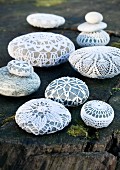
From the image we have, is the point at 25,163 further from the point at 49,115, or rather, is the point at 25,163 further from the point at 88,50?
the point at 88,50

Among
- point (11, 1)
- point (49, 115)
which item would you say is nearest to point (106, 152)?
point (49, 115)

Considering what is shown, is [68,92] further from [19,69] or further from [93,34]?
[93,34]

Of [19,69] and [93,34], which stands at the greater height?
[19,69]

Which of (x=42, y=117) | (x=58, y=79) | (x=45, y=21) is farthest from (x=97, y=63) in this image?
(x=45, y=21)

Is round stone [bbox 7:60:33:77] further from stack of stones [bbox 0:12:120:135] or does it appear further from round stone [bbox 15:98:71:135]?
round stone [bbox 15:98:71:135]

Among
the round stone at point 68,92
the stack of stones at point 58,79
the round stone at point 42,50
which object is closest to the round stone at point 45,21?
the stack of stones at point 58,79

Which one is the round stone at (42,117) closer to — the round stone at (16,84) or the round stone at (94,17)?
the round stone at (16,84)

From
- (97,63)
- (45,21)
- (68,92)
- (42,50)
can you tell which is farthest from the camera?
(45,21)

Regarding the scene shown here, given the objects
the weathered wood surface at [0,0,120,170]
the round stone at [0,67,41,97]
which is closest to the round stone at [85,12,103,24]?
the weathered wood surface at [0,0,120,170]
